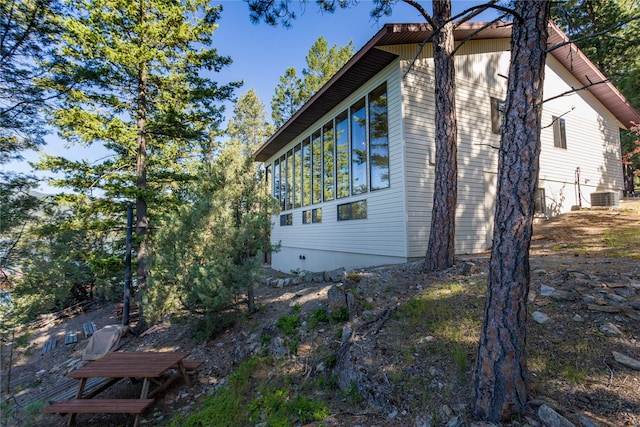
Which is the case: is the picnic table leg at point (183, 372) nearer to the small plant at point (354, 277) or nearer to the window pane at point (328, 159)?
the small plant at point (354, 277)

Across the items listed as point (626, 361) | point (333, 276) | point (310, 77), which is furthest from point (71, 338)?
point (310, 77)

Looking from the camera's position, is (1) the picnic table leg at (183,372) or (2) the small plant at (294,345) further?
(1) the picnic table leg at (183,372)

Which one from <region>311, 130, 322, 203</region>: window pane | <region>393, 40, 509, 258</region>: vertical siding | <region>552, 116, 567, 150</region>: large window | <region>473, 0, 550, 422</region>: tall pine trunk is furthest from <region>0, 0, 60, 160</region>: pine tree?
<region>552, 116, 567, 150</region>: large window

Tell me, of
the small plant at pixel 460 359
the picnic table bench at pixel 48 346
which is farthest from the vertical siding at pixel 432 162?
the picnic table bench at pixel 48 346

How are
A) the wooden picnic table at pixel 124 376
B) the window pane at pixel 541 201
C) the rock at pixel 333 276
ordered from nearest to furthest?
the wooden picnic table at pixel 124 376 < the rock at pixel 333 276 < the window pane at pixel 541 201

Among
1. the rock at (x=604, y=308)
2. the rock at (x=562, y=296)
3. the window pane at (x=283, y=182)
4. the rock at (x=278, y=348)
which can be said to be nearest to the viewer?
the rock at (x=604, y=308)

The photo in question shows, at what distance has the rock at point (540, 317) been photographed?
10.0 ft

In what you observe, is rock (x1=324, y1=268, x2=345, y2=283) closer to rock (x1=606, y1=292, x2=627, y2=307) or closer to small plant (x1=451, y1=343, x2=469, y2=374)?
small plant (x1=451, y1=343, x2=469, y2=374)

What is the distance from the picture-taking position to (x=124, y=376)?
391cm

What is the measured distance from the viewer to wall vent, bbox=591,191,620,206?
10.0 metres

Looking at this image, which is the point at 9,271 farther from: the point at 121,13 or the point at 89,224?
the point at 121,13

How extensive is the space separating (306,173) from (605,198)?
10594 mm

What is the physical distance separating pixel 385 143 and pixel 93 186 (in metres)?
7.98

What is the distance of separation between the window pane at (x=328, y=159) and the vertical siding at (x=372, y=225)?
0.94 ft
